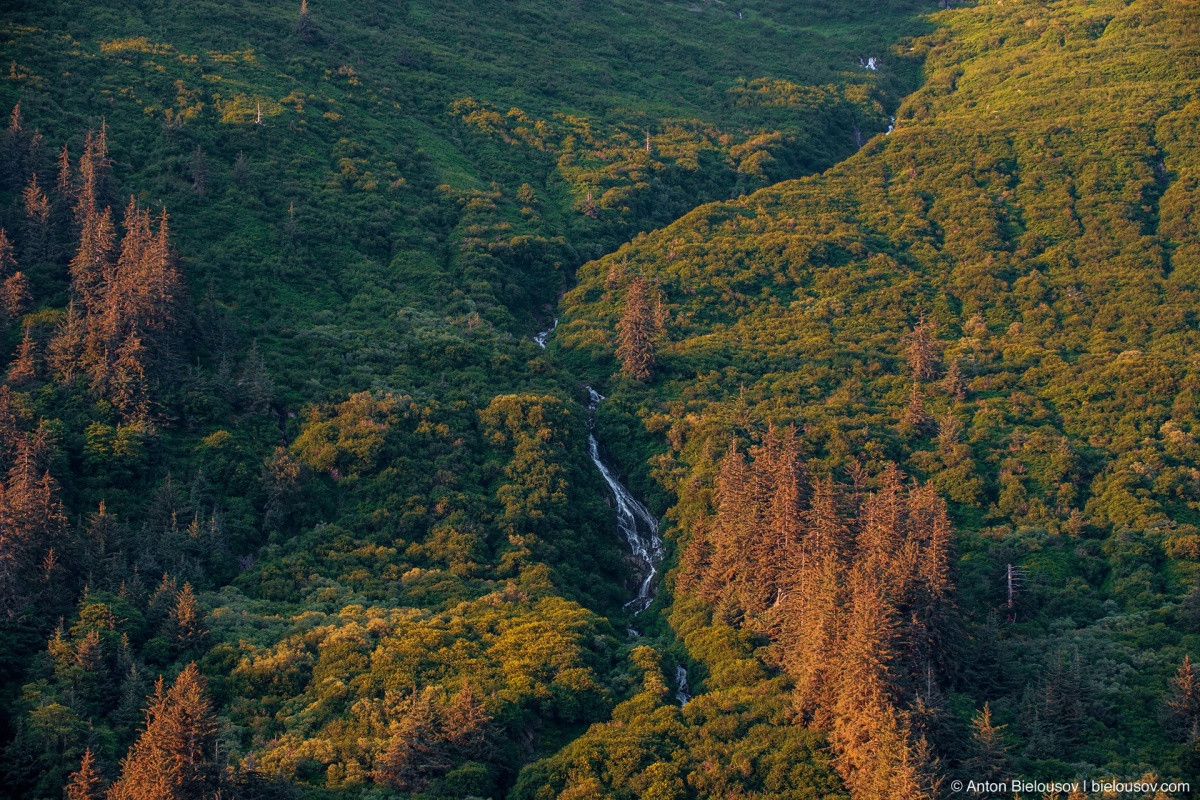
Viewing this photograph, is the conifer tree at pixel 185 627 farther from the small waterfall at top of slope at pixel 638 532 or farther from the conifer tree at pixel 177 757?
the small waterfall at top of slope at pixel 638 532

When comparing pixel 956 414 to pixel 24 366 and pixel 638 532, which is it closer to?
pixel 638 532

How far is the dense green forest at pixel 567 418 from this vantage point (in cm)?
6222

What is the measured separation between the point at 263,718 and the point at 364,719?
5399 millimetres

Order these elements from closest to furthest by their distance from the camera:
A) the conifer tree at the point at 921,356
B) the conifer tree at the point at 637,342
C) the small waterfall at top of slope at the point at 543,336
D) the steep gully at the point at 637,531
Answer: the steep gully at the point at 637,531
the conifer tree at the point at 637,342
the conifer tree at the point at 921,356
the small waterfall at top of slope at the point at 543,336

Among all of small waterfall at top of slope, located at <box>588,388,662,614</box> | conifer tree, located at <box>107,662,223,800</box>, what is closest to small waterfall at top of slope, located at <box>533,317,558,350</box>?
small waterfall at top of slope, located at <box>588,388,662,614</box>

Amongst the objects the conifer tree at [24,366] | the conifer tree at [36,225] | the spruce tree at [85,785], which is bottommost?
the spruce tree at [85,785]

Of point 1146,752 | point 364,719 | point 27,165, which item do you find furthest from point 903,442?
point 27,165

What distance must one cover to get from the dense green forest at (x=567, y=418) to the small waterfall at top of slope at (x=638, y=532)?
0.92 meters

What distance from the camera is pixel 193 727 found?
53594 millimetres

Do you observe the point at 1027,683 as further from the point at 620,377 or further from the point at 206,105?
the point at 206,105

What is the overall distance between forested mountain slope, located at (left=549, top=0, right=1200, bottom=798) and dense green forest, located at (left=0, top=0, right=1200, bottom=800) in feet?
1.44

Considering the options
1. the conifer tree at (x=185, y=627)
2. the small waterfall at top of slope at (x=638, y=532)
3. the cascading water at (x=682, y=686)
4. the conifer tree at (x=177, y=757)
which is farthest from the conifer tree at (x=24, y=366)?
the cascading water at (x=682, y=686)

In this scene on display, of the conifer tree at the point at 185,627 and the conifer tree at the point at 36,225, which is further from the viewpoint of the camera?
the conifer tree at the point at 36,225

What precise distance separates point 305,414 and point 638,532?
88.1 feet
